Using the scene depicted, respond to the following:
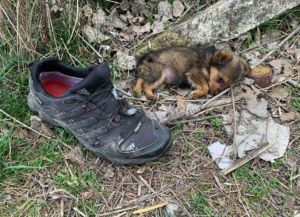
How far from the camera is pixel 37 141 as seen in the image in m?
2.94

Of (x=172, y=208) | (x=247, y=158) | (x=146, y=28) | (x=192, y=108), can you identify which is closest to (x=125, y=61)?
(x=146, y=28)

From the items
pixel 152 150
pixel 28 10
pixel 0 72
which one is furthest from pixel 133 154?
pixel 28 10

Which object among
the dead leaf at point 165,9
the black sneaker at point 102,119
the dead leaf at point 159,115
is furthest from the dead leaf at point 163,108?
the dead leaf at point 165,9

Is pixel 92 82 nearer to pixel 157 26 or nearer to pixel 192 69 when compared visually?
pixel 192 69

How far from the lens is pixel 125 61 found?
3873mm

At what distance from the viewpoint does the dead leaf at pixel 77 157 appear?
9.02ft

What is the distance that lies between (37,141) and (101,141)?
2.19 ft

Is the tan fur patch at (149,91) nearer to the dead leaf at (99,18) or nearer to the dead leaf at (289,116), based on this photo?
the dead leaf at (99,18)

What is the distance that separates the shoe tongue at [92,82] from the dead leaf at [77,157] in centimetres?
57

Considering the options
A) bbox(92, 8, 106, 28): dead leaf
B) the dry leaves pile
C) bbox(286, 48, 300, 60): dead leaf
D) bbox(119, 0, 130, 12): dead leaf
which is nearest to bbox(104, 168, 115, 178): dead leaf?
the dry leaves pile

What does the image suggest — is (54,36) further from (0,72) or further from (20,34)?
(0,72)

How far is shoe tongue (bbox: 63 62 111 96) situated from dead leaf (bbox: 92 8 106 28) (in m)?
1.55

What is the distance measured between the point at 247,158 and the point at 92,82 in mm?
1488

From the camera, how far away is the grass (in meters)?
2.50
